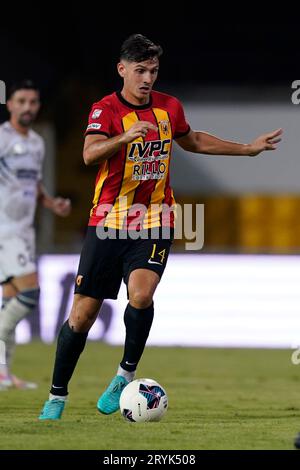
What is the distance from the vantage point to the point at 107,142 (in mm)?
7211

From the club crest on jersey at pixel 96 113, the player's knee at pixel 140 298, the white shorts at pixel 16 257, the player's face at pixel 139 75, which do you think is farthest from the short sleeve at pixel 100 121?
the white shorts at pixel 16 257

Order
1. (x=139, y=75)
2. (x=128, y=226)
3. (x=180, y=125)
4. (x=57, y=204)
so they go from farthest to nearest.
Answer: (x=57, y=204) < (x=180, y=125) < (x=128, y=226) < (x=139, y=75)

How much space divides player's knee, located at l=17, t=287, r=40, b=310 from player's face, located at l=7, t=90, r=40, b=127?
4.66ft

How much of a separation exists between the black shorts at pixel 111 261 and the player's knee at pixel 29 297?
301 centimetres

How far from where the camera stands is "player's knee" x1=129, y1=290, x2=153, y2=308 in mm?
7527

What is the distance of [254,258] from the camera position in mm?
15047

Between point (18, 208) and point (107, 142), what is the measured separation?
4.02 m

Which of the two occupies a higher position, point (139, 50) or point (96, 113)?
point (139, 50)

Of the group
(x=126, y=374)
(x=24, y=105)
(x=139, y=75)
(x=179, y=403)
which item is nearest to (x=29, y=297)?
(x=24, y=105)

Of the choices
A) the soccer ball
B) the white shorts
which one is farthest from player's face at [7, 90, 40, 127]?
the soccer ball

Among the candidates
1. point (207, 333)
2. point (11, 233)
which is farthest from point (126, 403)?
point (207, 333)

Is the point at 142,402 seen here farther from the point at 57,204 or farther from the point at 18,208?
the point at 18,208

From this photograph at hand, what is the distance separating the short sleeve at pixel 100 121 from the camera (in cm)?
741

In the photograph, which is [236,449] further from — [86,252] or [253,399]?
[253,399]
